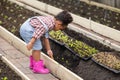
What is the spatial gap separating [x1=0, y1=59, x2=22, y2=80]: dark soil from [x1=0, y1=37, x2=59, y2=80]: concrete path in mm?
268

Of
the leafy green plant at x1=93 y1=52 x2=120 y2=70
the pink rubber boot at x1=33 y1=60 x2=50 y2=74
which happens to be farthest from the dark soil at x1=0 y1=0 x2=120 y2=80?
the pink rubber boot at x1=33 y1=60 x2=50 y2=74

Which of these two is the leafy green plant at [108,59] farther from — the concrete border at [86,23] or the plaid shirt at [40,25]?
the concrete border at [86,23]

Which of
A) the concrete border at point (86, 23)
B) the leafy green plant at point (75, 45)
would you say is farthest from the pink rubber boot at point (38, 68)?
the concrete border at point (86, 23)

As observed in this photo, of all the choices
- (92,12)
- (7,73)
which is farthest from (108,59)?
(92,12)

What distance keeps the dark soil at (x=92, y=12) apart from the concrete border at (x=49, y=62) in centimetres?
293

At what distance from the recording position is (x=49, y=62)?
661 cm

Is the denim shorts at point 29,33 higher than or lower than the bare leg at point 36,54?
higher

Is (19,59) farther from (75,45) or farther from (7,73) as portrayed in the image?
(75,45)

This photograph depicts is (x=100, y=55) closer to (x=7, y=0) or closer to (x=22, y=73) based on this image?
(x=22, y=73)

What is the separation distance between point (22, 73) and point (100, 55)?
5.30 ft

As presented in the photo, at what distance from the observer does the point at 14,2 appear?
462 inches

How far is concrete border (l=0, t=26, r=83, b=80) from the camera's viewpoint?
605 cm

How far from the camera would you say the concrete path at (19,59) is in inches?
253

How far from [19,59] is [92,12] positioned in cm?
449
